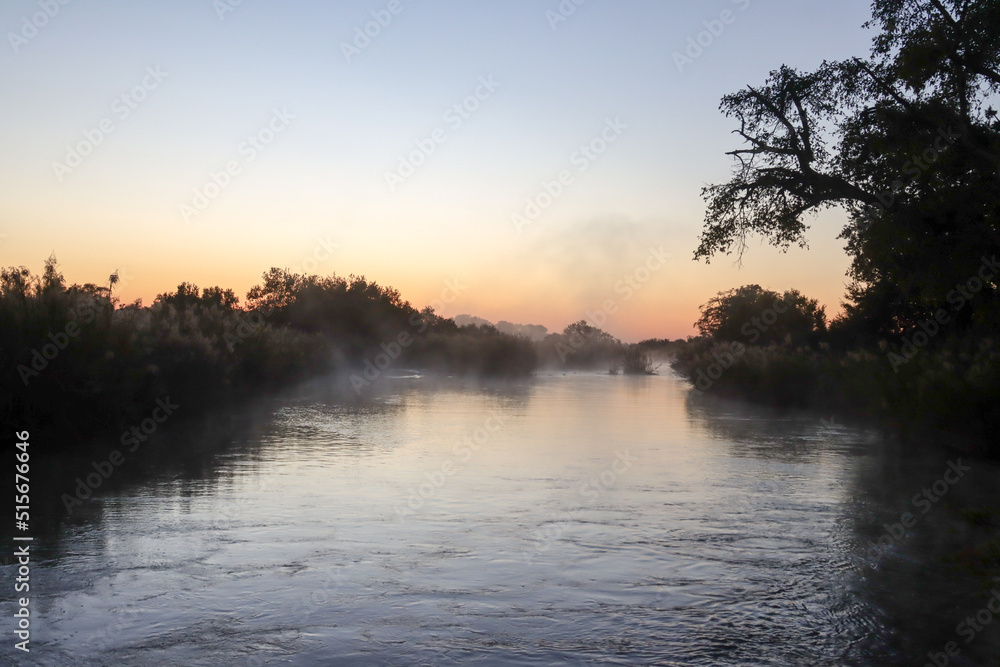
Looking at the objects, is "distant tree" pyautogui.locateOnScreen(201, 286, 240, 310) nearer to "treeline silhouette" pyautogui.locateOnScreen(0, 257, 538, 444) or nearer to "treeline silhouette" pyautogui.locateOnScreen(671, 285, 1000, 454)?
"treeline silhouette" pyautogui.locateOnScreen(0, 257, 538, 444)

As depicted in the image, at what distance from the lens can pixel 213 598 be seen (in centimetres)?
570

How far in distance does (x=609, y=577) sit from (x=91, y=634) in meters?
3.60

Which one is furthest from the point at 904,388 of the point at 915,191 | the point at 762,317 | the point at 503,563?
the point at 762,317

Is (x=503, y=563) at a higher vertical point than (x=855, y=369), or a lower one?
lower

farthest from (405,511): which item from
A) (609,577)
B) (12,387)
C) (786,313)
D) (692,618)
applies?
(786,313)

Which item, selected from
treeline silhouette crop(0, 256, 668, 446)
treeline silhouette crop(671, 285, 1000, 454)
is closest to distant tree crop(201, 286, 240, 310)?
treeline silhouette crop(0, 256, 668, 446)

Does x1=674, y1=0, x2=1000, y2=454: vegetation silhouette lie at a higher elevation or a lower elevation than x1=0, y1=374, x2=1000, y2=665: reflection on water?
higher

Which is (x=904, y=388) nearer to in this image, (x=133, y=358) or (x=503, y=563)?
(x=503, y=563)

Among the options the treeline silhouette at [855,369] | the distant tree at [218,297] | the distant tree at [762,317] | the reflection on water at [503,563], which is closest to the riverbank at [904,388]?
the treeline silhouette at [855,369]

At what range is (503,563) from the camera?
6898 mm

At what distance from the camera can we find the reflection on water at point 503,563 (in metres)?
4.93

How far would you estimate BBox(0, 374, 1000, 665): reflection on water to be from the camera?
4930 mm

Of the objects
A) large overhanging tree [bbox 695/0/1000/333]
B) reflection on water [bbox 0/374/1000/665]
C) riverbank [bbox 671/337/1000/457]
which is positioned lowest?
reflection on water [bbox 0/374/1000/665]

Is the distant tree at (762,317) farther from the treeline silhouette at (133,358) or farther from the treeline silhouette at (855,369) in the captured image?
the treeline silhouette at (133,358)
